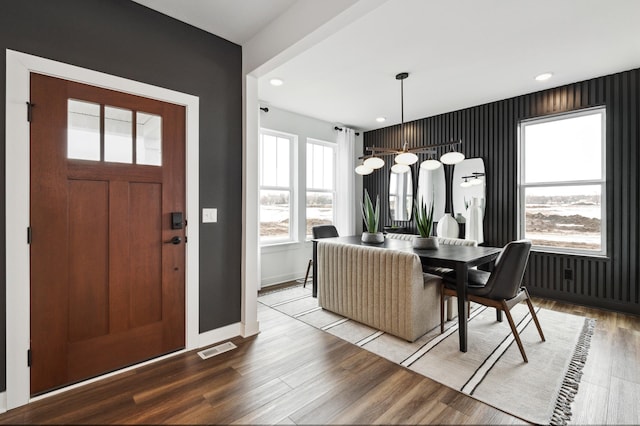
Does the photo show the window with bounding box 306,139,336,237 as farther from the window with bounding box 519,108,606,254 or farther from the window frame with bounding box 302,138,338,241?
the window with bounding box 519,108,606,254

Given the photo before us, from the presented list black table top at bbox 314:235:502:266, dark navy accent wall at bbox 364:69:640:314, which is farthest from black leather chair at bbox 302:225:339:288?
dark navy accent wall at bbox 364:69:640:314

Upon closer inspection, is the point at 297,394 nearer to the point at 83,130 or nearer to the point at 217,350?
the point at 217,350

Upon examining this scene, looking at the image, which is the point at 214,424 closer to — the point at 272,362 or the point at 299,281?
the point at 272,362

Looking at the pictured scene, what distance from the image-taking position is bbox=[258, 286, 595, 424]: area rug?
1784 mm

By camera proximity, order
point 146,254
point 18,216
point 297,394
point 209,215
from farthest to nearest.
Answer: point 209,215 < point 146,254 < point 297,394 < point 18,216

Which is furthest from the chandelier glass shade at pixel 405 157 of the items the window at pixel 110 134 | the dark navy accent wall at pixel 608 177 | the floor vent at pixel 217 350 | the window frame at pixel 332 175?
the floor vent at pixel 217 350

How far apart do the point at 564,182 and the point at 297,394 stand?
3.93 metres

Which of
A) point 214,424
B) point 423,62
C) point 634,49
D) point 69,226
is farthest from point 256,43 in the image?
point 634,49

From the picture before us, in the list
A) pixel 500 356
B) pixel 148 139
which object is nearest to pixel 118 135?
pixel 148 139

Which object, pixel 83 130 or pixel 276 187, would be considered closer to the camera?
pixel 83 130

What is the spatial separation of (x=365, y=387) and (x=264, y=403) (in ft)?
2.07

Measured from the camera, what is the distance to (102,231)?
79.0 inches

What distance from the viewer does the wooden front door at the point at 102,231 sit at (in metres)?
1.81

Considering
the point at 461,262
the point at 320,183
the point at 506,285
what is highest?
the point at 320,183
